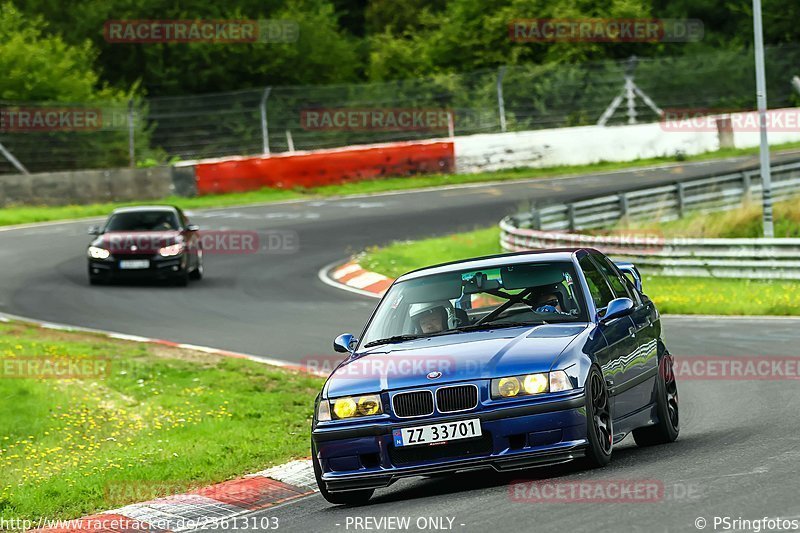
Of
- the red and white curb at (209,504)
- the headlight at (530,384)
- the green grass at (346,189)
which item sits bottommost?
the green grass at (346,189)

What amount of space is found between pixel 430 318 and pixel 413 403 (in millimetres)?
1274

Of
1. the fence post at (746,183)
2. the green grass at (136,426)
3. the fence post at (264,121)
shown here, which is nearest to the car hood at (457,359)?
the green grass at (136,426)

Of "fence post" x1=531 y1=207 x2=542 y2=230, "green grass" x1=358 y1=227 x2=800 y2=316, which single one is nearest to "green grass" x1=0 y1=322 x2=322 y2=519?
"green grass" x1=358 y1=227 x2=800 y2=316

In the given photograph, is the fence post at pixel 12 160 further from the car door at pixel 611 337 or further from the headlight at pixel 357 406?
the headlight at pixel 357 406

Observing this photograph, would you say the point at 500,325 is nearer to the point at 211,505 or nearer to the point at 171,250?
the point at 211,505

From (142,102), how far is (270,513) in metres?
30.4

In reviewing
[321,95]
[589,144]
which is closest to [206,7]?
[321,95]

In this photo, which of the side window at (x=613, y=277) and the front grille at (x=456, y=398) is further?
the side window at (x=613, y=277)

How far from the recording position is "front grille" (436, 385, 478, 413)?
8141mm

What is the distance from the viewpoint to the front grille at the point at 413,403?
8.19m

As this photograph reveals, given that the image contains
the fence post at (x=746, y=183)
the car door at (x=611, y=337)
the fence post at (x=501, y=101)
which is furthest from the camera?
the fence post at (x=501, y=101)

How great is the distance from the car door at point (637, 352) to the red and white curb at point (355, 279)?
40.3 ft

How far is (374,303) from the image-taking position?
2155 cm

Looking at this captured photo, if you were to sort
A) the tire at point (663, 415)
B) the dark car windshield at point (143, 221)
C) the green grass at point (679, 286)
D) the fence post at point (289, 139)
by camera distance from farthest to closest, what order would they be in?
the fence post at point (289, 139)
the dark car windshield at point (143, 221)
the green grass at point (679, 286)
the tire at point (663, 415)
